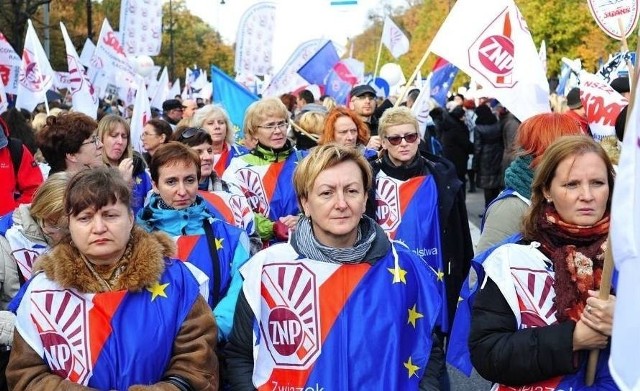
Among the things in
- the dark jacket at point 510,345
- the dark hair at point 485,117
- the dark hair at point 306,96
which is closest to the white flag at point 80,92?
the dark hair at point 306,96

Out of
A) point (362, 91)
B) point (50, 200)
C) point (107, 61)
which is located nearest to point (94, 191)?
point (50, 200)

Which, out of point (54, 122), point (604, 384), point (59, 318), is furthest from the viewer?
point (54, 122)

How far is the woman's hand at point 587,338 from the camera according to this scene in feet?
8.41

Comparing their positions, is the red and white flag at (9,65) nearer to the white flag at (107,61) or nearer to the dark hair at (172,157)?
the white flag at (107,61)

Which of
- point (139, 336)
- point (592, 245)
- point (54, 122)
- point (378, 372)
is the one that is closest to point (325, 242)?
point (378, 372)

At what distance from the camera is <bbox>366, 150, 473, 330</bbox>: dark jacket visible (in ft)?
17.2

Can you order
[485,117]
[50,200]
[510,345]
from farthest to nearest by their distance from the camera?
[485,117] < [50,200] < [510,345]

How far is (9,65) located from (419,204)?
7954 millimetres

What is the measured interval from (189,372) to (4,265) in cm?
130

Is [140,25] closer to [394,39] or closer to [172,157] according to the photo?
[394,39]

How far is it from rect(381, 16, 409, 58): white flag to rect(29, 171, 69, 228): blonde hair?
16.2 meters

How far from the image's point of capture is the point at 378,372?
2846mm

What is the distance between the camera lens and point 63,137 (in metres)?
5.07

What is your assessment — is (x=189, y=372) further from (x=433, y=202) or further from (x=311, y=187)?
(x=433, y=202)
